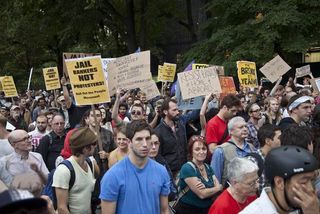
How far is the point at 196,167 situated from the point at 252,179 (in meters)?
1.61

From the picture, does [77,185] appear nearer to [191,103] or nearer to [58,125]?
[58,125]

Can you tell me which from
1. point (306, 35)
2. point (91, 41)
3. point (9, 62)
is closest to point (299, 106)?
point (306, 35)

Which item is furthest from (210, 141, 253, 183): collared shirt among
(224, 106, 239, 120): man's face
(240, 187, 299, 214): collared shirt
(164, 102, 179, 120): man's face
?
(240, 187, 299, 214): collared shirt

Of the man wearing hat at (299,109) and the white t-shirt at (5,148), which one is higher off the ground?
the man wearing hat at (299,109)

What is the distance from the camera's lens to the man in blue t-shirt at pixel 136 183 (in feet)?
15.6

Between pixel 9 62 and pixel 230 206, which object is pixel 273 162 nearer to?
pixel 230 206

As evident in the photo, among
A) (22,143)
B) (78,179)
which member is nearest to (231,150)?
(78,179)

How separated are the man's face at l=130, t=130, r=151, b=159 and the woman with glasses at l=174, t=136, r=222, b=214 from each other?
1147 mm

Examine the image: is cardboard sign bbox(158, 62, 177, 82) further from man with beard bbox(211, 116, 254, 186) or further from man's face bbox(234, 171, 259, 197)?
man's face bbox(234, 171, 259, 197)

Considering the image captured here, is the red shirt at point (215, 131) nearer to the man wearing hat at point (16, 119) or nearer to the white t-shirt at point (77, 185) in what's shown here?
the white t-shirt at point (77, 185)

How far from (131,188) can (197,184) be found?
1.32m

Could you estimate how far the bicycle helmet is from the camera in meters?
3.14

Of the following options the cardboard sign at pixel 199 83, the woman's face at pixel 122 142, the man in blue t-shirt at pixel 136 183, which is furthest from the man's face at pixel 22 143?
the cardboard sign at pixel 199 83

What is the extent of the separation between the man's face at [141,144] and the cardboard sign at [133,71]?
A: 4872 mm
